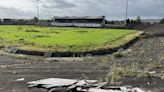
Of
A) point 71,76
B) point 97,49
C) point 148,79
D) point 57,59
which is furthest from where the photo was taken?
point 97,49

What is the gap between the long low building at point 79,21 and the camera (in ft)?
261

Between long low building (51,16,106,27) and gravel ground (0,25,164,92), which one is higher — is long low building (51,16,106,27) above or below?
above

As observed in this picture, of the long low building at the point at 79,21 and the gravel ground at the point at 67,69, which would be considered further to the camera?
the long low building at the point at 79,21

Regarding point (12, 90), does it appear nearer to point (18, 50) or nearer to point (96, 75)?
point (96, 75)

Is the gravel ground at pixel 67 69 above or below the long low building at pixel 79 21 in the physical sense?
below

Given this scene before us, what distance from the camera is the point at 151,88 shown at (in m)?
17.5

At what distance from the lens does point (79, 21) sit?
86.1 m

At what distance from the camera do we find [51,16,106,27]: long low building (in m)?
79.7

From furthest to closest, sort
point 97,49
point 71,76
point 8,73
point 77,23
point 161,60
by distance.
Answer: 1. point 77,23
2. point 97,49
3. point 161,60
4. point 8,73
5. point 71,76

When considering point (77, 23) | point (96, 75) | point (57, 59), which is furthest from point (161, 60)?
point (77, 23)

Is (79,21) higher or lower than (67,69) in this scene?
higher

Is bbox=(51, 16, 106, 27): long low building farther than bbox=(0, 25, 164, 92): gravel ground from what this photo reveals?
Yes

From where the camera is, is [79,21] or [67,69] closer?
[67,69]

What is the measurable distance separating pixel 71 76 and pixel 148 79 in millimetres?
4325
